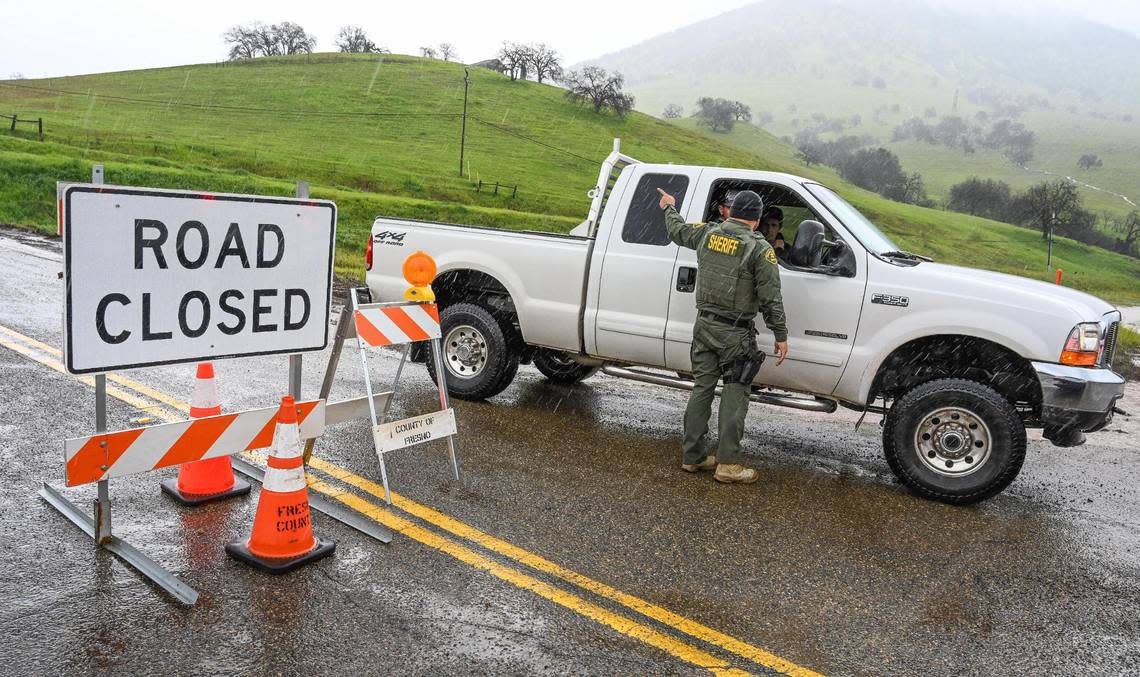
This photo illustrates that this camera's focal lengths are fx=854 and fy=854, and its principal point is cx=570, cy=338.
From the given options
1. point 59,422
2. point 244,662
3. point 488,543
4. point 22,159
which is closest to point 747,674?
point 488,543

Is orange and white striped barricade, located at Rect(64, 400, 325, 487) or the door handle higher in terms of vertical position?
the door handle

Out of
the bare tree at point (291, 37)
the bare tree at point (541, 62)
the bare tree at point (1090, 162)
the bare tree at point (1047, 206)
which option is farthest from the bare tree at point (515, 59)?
the bare tree at point (1090, 162)

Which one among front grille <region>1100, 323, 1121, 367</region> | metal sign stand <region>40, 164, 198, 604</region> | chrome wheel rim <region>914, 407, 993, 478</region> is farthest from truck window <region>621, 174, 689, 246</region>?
metal sign stand <region>40, 164, 198, 604</region>

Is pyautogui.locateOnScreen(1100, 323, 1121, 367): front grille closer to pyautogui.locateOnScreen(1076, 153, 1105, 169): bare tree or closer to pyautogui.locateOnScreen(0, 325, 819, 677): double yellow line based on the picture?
pyautogui.locateOnScreen(0, 325, 819, 677): double yellow line

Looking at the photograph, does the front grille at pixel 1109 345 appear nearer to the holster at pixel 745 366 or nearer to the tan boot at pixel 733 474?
the holster at pixel 745 366

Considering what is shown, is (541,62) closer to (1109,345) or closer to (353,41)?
(353,41)

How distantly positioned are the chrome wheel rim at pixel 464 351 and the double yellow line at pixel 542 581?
2.12 m

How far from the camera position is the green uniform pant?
5648 mm

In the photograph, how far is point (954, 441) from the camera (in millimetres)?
5551

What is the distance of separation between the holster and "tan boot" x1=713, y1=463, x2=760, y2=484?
1.85 ft

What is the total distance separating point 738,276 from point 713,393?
864 millimetres

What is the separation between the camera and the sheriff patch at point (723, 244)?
5.53 metres

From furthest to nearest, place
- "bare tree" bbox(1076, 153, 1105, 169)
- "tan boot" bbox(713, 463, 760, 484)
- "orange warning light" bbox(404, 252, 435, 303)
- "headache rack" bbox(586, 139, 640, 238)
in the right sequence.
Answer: "bare tree" bbox(1076, 153, 1105, 169)
"headache rack" bbox(586, 139, 640, 238)
"tan boot" bbox(713, 463, 760, 484)
"orange warning light" bbox(404, 252, 435, 303)

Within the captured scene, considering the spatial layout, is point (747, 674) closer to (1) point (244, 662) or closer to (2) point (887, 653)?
(2) point (887, 653)
